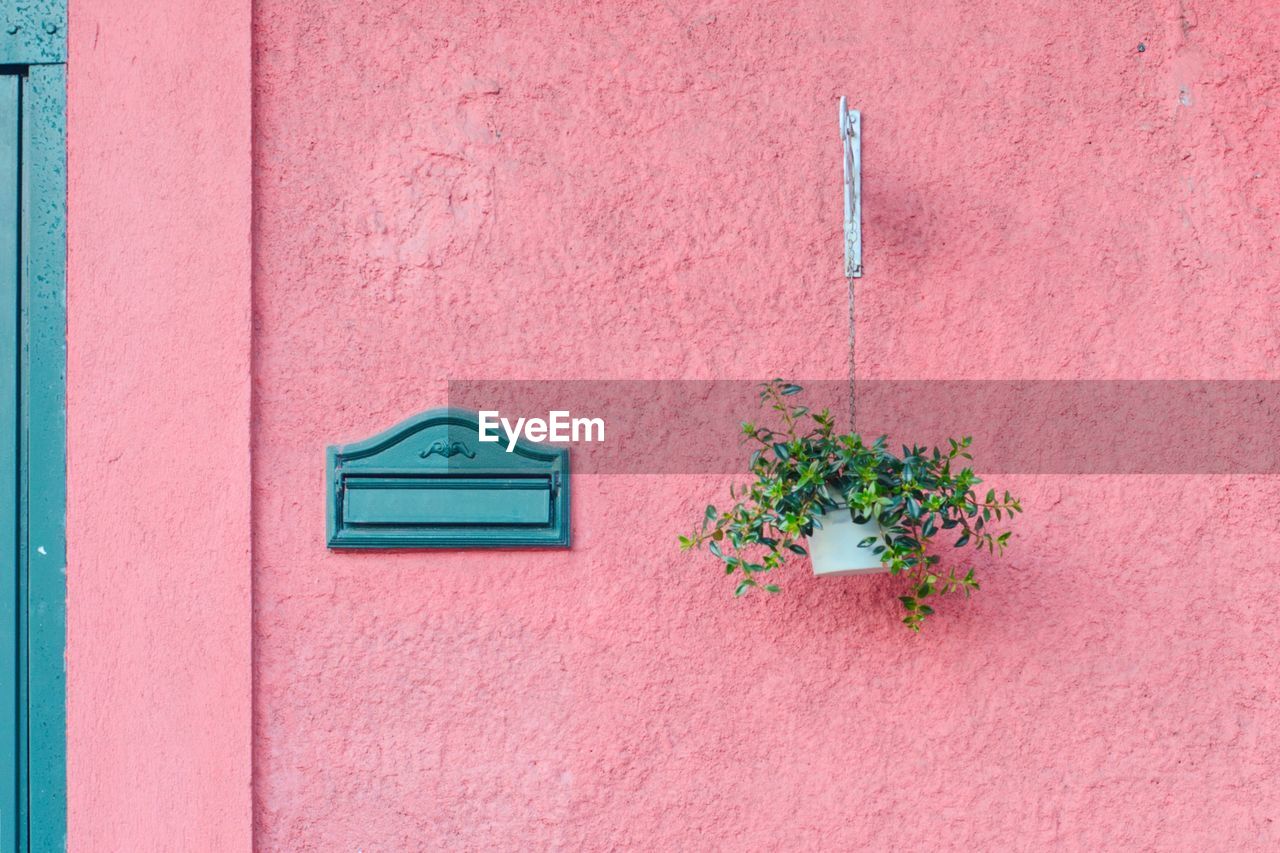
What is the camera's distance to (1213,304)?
2814 mm

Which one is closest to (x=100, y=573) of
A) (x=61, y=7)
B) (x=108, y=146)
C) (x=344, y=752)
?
(x=344, y=752)

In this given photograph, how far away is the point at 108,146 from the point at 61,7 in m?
0.36

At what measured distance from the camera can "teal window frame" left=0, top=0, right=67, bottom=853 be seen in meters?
2.76

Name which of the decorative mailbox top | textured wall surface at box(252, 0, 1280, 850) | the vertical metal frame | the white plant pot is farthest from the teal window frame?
the white plant pot

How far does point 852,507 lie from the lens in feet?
8.04

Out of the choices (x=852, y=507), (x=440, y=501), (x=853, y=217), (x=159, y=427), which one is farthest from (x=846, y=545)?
(x=159, y=427)

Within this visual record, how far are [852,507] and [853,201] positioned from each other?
73 cm

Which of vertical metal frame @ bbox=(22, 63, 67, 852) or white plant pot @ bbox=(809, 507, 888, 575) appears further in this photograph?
vertical metal frame @ bbox=(22, 63, 67, 852)

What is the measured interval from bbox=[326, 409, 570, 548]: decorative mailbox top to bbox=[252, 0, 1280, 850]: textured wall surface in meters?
0.06

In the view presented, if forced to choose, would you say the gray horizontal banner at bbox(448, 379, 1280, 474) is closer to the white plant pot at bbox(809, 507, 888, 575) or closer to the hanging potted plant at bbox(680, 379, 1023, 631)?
the hanging potted plant at bbox(680, 379, 1023, 631)

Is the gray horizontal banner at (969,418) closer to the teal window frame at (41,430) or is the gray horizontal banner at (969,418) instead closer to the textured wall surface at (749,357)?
the textured wall surface at (749,357)

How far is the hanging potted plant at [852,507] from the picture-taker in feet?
8.07

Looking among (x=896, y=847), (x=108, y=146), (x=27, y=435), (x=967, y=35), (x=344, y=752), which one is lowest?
(x=896, y=847)

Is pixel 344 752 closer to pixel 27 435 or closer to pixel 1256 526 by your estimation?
pixel 27 435
